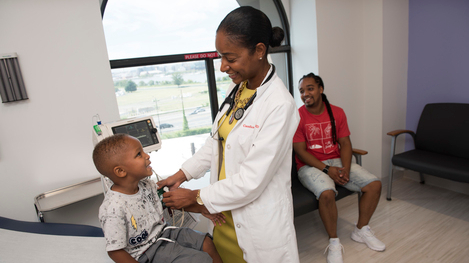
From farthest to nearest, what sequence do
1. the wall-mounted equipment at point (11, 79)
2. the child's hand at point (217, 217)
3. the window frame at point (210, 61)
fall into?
the window frame at point (210, 61) < the wall-mounted equipment at point (11, 79) < the child's hand at point (217, 217)

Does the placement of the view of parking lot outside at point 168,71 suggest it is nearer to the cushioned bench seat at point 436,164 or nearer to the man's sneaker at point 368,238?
the man's sneaker at point 368,238

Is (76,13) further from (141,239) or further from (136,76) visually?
(141,239)

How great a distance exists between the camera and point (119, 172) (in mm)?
1219

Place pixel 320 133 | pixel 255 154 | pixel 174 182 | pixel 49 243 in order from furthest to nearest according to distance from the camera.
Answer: pixel 320 133, pixel 49 243, pixel 174 182, pixel 255 154

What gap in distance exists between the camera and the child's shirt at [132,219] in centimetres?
114

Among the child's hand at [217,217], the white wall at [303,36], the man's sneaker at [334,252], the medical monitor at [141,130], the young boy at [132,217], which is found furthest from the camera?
the white wall at [303,36]

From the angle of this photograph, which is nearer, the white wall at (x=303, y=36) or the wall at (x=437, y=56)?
the wall at (x=437, y=56)

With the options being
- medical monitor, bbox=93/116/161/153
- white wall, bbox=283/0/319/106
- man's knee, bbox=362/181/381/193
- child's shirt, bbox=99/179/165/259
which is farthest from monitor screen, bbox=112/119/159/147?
white wall, bbox=283/0/319/106

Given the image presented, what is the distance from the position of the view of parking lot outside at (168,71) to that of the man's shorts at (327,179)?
1166mm

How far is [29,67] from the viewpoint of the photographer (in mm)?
1976

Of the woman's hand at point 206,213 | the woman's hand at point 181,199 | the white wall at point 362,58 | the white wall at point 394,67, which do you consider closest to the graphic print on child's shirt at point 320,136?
the white wall at point 362,58

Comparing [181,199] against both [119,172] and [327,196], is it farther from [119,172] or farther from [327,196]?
[327,196]

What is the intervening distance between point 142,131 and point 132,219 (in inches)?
24.9

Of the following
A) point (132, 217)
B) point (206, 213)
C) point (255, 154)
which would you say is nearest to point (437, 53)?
point (255, 154)
